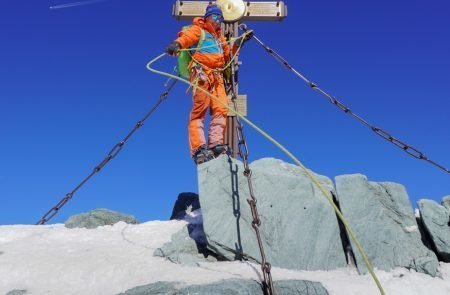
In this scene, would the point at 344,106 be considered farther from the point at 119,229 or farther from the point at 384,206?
the point at 119,229

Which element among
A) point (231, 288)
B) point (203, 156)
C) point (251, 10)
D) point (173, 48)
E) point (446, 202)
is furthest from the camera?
point (251, 10)

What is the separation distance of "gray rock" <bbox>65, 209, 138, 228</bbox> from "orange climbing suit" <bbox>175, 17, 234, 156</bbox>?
5.23 feet

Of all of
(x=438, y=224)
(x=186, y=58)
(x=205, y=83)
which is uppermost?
(x=186, y=58)

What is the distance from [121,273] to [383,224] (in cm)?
318

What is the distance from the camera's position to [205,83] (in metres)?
6.93

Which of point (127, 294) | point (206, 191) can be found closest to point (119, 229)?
point (206, 191)

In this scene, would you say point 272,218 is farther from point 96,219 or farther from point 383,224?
point 96,219

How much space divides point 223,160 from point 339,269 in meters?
1.95

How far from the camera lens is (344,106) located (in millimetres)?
7578

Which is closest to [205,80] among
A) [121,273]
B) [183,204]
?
[183,204]

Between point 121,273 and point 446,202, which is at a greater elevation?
point 446,202

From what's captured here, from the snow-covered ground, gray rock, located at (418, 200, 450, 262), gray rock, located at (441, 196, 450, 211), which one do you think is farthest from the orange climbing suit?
gray rock, located at (441, 196, 450, 211)

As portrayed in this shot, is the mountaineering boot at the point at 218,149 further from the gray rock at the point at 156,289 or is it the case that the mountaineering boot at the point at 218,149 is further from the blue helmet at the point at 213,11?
the gray rock at the point at 156,289

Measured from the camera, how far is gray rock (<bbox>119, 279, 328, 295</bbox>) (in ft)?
13.1
